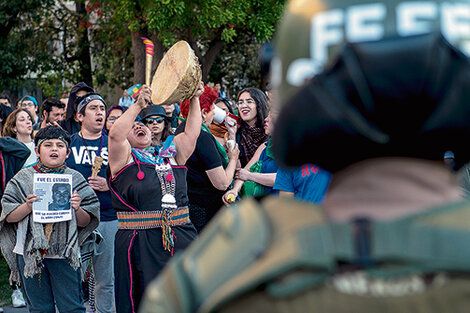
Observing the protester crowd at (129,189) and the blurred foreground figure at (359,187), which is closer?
the blurred foreground figure at (359,187)

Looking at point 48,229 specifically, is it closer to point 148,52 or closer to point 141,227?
point 141,227

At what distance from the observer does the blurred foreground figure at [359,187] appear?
42.7 inches

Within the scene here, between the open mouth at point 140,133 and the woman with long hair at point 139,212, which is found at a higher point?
the open mouth at point 140,133

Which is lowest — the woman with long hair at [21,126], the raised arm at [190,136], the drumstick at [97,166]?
the drumstick at [97,166]

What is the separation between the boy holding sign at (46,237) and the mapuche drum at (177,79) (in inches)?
50.0

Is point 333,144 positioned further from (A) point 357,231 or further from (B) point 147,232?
(B) point 147,232

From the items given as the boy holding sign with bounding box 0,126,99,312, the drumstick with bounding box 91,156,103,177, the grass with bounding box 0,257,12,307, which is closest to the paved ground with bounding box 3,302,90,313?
the grass with bounding box 0,257,12,307

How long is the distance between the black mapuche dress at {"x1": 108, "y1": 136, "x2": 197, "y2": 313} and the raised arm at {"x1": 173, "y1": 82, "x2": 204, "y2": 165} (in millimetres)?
301

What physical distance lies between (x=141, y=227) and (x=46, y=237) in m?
1.03

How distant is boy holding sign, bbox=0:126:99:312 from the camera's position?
5637 mm

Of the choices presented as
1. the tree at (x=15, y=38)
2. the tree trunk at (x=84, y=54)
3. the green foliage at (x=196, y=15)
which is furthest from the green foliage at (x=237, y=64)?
the green foliage at (x=196, y=15)

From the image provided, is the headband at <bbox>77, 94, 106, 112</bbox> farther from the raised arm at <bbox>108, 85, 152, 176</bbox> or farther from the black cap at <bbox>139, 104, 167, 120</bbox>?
the raised arm at <bbox>108, 85, 152, 176</bbox>

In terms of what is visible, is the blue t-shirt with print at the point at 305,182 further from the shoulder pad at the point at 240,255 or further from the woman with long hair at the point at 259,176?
the shoulder pad at the point at 240,255

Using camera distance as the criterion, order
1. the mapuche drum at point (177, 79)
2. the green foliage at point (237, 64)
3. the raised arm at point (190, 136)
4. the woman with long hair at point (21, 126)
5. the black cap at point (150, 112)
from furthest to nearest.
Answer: the green foliage at point (237, 64)
the woman with long hair at point (21, 126)
the black cap at point (150, 112)
the raised arm at point (190, 136)
the mapuche drum at point (177, 79)
